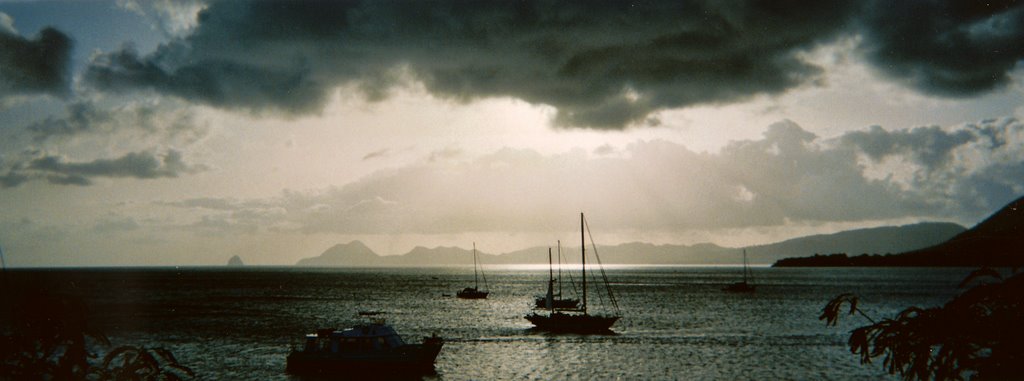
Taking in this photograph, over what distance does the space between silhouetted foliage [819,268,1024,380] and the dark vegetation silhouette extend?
7.67 metres

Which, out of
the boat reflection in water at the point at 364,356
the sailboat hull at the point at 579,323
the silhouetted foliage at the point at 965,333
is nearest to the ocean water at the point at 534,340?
the boat reflection in water at the point at 364,356

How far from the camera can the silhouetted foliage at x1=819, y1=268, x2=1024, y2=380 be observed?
28.0 feet

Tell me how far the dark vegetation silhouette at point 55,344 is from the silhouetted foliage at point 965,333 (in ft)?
25.2

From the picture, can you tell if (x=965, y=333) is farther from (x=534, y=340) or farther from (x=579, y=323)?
(x=579, y=323)

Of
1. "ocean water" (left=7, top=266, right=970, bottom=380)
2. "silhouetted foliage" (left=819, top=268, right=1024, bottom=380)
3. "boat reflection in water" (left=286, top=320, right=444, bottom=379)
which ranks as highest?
"silhouetted foliage" (left=819, top=268, right=1024, bottom=380)

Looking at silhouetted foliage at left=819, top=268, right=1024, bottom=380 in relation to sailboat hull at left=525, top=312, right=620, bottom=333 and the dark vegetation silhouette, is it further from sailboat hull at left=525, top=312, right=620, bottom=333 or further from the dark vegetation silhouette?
sailboat hull at left=525, top=312, right=620, bottom=333

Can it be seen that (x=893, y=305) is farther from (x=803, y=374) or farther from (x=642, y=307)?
(x=803, y=374)

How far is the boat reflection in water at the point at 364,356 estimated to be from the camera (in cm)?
4803

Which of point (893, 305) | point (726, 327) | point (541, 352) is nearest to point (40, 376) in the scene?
point (541, 352)

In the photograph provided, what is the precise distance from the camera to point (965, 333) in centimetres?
910

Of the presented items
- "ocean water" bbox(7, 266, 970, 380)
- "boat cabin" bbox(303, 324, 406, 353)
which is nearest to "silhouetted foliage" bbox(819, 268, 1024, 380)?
"ocean water" bbox(7, 266, 970, 380)

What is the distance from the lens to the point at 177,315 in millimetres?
101812

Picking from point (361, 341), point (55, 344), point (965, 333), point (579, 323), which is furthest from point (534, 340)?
point (55, 344)

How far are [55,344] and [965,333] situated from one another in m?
10.8
